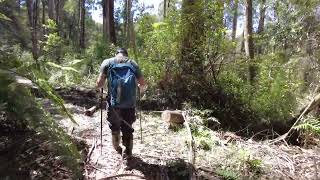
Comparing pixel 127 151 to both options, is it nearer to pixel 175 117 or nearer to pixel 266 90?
pixel 175 117

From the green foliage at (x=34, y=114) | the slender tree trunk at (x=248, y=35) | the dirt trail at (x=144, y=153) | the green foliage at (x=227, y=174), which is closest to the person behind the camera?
the green foliage at (x=34, y=114)

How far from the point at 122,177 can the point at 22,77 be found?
1969 millimetres

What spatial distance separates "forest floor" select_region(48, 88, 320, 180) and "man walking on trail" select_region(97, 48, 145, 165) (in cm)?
37

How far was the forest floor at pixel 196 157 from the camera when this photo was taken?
6328 millimetres

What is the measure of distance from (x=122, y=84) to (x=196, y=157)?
179cm

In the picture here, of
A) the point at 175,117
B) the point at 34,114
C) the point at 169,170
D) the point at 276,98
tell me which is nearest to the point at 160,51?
the point at 175,117

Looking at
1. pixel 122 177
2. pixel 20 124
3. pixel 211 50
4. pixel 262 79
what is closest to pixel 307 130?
pixel 262 79

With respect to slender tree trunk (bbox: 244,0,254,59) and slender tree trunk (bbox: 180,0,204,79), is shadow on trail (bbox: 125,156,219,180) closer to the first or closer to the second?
slender tree trunk (bbox: 180,0,204,79)

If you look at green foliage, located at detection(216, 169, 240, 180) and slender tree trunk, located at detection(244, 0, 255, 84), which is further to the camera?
slender tree trunk, located at detection(244, 0, 255, 84)

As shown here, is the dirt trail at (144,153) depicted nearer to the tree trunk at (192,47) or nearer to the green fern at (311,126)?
the tree trunk at (192,47)

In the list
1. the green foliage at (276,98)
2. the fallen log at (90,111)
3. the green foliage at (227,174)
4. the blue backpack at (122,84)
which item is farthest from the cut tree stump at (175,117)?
the green foliage at (227,174)

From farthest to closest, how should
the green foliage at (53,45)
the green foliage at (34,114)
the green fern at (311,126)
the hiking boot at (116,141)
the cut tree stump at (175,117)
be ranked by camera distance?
the green foliage at (53,45)
the cut tree stump at (175,117)
the green fern at (311,126)
the hiking boot at (116,141)
the green foliage at (34,114)

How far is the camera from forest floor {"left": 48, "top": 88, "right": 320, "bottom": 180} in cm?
633

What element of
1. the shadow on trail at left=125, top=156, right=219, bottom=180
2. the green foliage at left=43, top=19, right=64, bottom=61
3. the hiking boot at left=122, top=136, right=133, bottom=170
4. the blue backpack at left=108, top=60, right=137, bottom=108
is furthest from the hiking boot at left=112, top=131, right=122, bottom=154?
the green foliage at left=43, top=19, right=64, bottom=61
